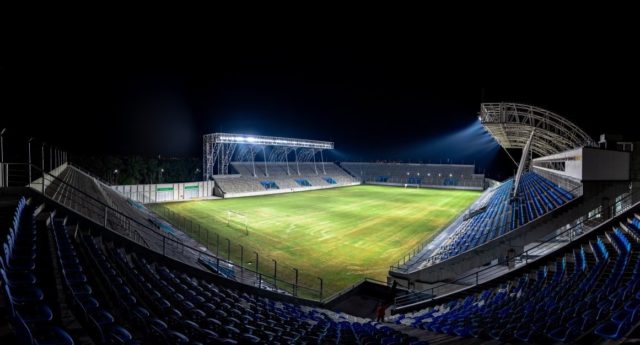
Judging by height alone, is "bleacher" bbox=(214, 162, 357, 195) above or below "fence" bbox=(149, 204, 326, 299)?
above

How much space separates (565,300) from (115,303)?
31.7ft

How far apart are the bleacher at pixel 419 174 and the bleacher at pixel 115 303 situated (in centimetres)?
7073

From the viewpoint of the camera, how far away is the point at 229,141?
172ft

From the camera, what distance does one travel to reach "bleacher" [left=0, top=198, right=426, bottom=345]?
13.0ft

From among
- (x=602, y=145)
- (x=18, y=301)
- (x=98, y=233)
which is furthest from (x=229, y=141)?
(x=18, y=301)

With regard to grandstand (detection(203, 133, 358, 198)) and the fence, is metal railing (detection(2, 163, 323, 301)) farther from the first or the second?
grandstand (detection(203, 133, 358, 198))

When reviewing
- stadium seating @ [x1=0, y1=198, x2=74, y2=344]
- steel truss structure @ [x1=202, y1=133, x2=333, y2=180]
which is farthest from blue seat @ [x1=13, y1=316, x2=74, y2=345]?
steel truss structure @ [x1=202, y1=133, x2=333, y2=180]

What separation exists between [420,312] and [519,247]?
6.66 meters

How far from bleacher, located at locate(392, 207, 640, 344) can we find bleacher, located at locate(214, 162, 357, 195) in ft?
146

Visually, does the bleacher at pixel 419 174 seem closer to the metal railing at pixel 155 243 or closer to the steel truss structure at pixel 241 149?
the steel truss structure at pixel 241 149

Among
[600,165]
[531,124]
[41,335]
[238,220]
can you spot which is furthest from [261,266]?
[531,124]

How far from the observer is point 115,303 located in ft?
18.8

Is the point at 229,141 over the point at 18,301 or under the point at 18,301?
over

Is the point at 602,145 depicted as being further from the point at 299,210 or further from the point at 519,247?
the point at 299,210
